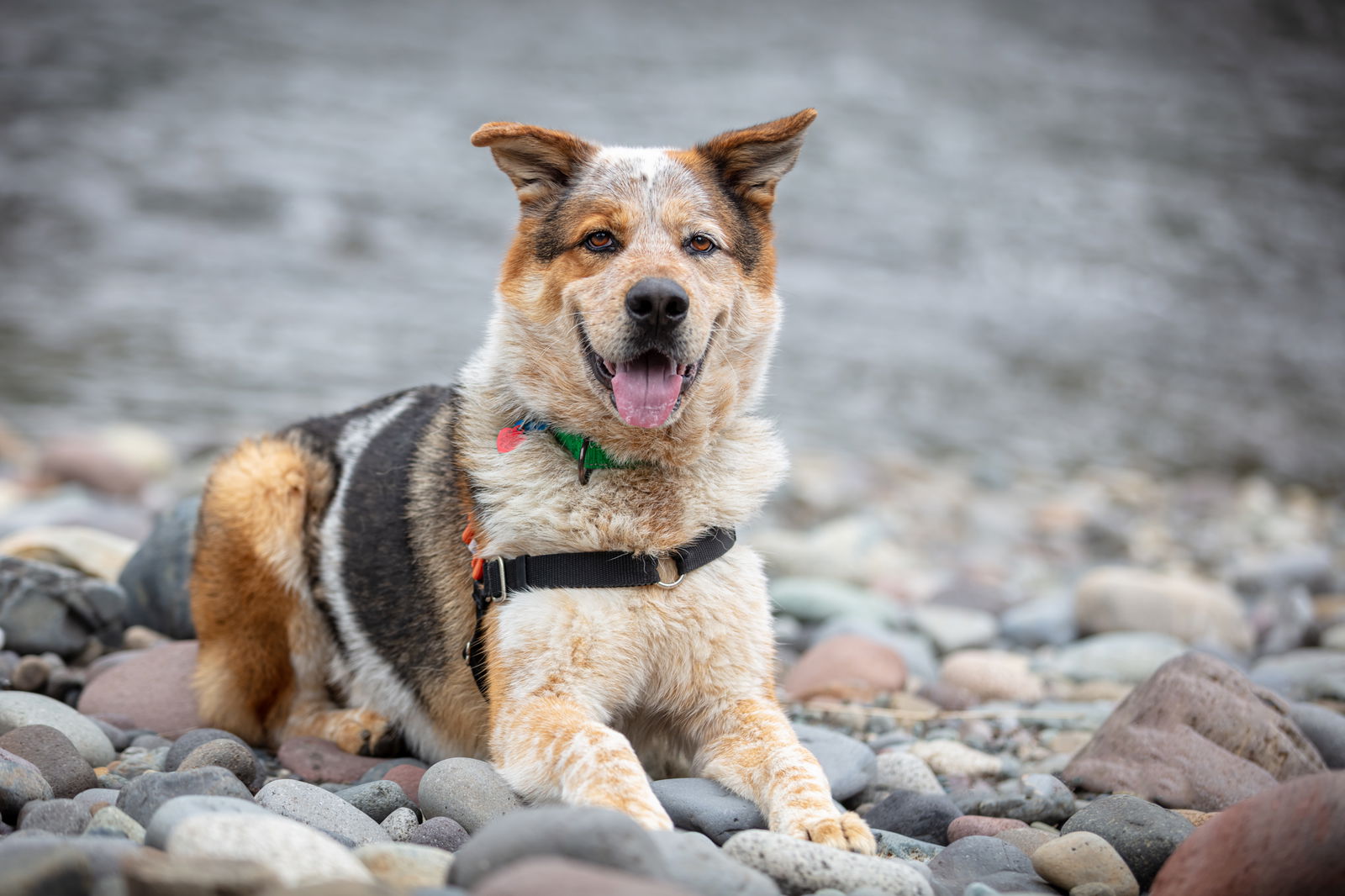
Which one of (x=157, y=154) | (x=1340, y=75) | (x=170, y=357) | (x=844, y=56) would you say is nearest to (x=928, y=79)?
(x=844, y=56)

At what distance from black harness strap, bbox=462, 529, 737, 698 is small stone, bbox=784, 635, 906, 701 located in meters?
2.03

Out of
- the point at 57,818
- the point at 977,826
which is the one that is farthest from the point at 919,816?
the point at 57,818

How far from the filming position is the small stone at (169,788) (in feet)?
9.39

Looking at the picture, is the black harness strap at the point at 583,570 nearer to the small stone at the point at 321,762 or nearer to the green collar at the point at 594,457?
the green collar at the point at 594,457

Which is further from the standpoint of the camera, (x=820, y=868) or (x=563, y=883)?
(x=820, y=868)

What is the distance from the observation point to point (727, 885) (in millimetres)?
2424

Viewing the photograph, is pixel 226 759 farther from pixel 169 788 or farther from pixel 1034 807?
pixel 1034 807

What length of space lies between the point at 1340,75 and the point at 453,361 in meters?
34.1

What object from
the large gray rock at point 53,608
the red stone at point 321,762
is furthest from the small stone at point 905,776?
the large gray rock at point 53,608

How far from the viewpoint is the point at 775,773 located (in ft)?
10.3

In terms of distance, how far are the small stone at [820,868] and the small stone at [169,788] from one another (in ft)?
5.07

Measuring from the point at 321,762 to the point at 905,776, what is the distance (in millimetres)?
2309

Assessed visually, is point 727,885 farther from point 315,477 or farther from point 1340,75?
point 1340,75

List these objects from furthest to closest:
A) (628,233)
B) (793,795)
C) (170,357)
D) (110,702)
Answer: (170,357) → (110,702) → (628,233) → (793,795)
